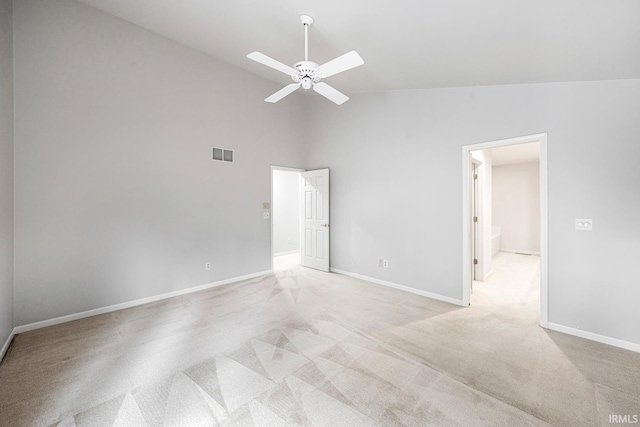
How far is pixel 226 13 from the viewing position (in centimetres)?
296

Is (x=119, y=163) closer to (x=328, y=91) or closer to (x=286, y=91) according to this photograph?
(x=286, y=91)

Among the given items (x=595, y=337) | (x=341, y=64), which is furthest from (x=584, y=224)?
(x=341, y=64)

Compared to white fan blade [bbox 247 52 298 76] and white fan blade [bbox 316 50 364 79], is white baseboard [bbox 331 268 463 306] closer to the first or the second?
white fan blade [bbox 316 50 364 79]

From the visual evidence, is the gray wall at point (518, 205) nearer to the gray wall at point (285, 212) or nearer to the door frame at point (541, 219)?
the door frame at point (541, 219)

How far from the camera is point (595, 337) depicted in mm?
2654

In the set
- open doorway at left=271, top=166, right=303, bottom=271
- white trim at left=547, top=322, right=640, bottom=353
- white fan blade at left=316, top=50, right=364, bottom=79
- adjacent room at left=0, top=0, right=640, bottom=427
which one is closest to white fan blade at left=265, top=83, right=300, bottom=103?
adjacent room at left=0, top=0, right=640, bottom=427

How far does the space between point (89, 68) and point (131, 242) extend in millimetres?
2213

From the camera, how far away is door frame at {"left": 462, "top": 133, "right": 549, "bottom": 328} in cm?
292

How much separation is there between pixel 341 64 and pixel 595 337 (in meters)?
3.64

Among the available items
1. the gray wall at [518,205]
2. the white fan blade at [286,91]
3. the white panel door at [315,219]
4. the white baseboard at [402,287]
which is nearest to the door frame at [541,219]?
the white baseboard at [402,287]

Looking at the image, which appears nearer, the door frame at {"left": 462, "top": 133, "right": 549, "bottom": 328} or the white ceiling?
the white ceiling

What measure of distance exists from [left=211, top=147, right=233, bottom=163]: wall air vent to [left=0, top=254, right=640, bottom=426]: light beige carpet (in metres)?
2.39

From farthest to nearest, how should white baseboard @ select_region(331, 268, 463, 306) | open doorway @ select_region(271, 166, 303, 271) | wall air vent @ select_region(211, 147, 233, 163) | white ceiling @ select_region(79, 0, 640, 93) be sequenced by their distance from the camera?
1. open doorway @ select_region(271, 166, 303, 271)
2. wall air vent @ select_region(211, 147, 233, 163)
3. white baseboard @ select_region(331, 268, 463, 306)
4. white ceiling @ select_region(79, 0, 640, 93)

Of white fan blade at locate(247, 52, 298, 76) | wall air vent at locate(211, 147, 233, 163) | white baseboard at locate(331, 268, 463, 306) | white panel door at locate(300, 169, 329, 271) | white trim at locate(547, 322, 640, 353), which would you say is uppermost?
white fan blade at locate(247, 52, 298, 76)
